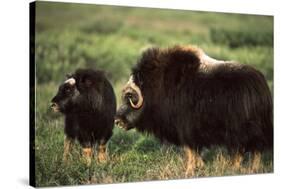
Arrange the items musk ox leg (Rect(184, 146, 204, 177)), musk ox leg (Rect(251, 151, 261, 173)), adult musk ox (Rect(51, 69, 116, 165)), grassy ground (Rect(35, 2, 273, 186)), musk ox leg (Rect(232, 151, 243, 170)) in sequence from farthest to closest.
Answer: musk ox leg (Rect(251, 151, 261, 173)) → musk ox leg (Rect(232, 151, 243, 170)) → musk ox leg (Rect(184, 146, 204, 177)) → adult musk ox (Rect(51, 69, 116, 165)) → grassy ground (Rect(35, 2, 273, 186))

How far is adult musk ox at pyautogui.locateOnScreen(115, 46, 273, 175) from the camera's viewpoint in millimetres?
7719

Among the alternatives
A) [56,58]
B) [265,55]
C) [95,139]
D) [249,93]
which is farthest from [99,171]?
[265,55]

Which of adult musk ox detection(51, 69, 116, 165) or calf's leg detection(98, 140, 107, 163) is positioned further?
calf's leg detection(98, 140, 107, 163)

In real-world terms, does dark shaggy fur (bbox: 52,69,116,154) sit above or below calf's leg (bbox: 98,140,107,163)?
above

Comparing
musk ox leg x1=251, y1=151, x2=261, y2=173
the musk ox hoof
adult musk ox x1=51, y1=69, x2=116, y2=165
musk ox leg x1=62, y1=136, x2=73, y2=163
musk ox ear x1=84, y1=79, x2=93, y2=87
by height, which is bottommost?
musk ox leg x1=251, y1=151, x2=261, y2=173

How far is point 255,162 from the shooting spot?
8.23 metres

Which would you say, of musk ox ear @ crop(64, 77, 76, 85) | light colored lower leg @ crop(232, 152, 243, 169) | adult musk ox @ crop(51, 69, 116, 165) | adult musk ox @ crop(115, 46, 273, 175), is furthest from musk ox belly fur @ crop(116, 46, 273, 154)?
musk ox ear @ crop(64, 77, 76, 85)

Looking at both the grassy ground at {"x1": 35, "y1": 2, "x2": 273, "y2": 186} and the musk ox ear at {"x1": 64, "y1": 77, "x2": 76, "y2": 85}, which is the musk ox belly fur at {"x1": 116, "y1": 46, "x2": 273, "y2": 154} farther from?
the musk ox ear at {"x1": 64, "y1": 77, "x2": 76, "y2": 85}

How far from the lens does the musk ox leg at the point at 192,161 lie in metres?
7.82

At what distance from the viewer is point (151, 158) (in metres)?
7.80

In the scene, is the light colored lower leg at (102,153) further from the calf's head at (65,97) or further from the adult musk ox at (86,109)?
the calf's head at (65,97)

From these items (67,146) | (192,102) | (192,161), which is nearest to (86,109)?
(67,146)

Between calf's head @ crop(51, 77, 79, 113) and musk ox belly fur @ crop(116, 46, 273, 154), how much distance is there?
1.83ft
